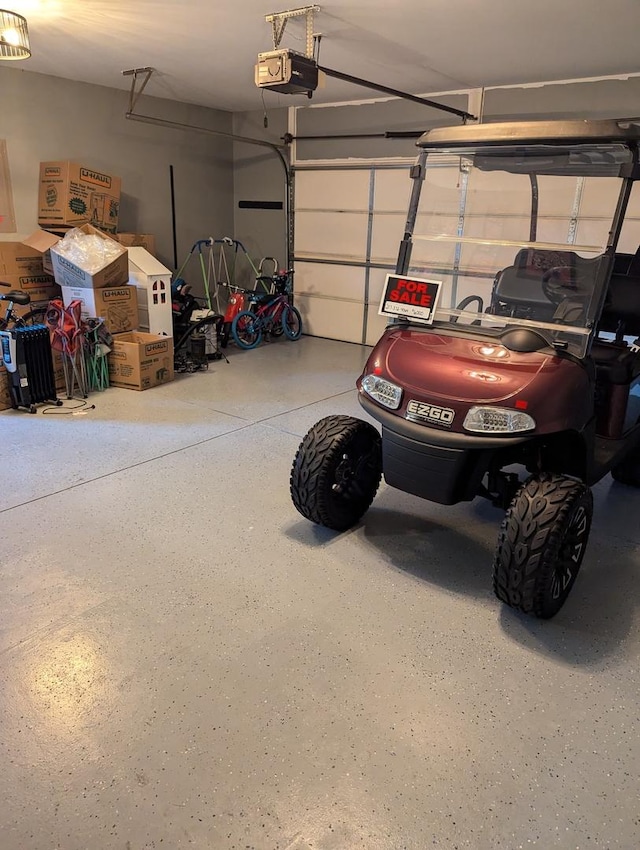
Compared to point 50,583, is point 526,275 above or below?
above

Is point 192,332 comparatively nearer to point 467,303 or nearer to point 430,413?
point 467,303

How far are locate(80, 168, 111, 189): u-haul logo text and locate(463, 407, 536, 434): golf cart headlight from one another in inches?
193

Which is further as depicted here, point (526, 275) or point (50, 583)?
point (526, 275)

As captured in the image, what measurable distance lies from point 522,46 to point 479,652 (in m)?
4.22

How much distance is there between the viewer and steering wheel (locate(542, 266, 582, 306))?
2486 millimetres

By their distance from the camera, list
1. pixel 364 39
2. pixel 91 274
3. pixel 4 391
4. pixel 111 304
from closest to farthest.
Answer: pixel 364 39
pixel 4 391
pixel 91 274
pixel 111 304

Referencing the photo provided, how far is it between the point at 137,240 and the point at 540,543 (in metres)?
5.49

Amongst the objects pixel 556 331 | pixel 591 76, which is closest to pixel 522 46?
pixel 591 76

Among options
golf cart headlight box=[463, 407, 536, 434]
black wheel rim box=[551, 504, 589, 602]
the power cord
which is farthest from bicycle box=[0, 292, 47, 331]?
black wheel rim box=[551, 504, 589, 602]

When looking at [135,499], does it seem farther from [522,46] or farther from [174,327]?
[522,46]

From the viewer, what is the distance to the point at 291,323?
24.7 ft

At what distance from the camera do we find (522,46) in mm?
4320

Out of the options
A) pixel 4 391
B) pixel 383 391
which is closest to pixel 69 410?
pixel 4 391

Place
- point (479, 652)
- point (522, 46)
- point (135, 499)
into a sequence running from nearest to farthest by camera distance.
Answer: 1. point (479, 652)
2. point (135, 499)
3. point (522, 46)
